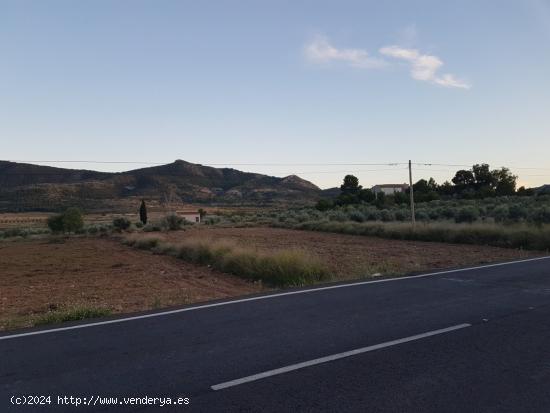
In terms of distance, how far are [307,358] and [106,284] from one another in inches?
469

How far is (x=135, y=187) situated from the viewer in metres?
120

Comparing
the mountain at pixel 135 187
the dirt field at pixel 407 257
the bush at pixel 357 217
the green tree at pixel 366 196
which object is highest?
the mountain at pixel 135 187

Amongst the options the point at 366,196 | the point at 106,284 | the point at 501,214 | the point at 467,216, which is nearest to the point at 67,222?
the point at 467,216

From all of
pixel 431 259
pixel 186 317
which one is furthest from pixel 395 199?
pixel 186 317

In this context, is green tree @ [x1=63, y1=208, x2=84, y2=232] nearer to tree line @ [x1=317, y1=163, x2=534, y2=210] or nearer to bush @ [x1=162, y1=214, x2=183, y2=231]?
bush @ [x1=162, y1=214, x2=183, y2=231]

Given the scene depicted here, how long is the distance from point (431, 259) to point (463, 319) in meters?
12.8

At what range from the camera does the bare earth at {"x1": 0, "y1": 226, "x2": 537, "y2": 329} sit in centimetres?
1218

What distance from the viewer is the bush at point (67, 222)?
51781mm

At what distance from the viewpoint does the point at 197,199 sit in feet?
398

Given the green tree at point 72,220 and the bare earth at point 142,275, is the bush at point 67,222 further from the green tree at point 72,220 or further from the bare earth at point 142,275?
the bare earth at point 142,275

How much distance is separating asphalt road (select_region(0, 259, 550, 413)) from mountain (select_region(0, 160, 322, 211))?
77492 millimetres

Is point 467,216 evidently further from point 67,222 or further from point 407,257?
point 67,222

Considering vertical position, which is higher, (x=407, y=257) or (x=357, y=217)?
(x=357, y=217)

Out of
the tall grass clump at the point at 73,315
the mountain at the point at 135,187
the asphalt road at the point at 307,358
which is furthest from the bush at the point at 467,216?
the mountain at the point at 135,187
